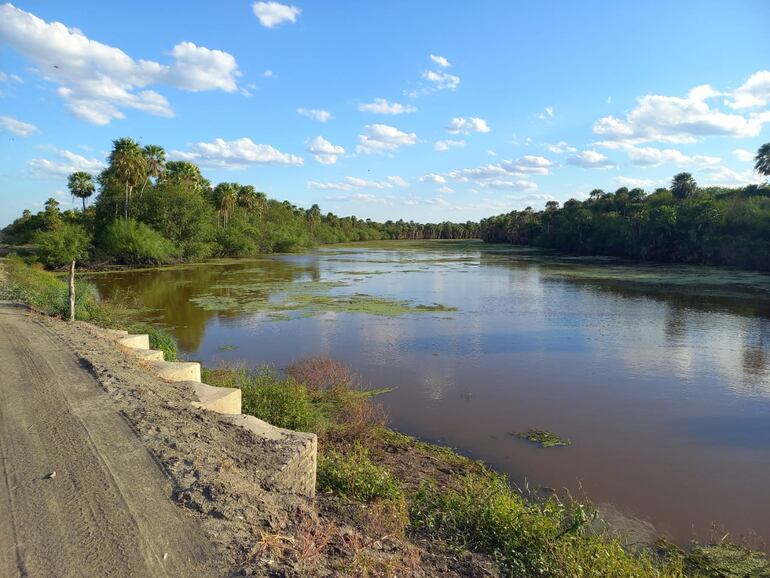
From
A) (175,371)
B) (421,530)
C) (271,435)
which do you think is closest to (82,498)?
(271,435)

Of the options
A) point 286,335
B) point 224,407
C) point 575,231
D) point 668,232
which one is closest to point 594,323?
point 286,335

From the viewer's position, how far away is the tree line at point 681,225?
50.1 meters

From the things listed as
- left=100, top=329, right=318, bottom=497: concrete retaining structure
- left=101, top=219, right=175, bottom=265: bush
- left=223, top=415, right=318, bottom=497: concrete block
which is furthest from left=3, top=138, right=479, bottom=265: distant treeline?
left=223, top=415, right=318, bottom=497: concrete block

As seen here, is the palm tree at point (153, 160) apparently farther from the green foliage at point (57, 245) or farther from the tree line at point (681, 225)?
the tree line at point (681, 225)

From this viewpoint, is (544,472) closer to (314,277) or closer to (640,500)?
(640,500)

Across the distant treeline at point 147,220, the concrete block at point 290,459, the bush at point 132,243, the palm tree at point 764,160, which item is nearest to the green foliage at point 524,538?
the concrete block at point 290,459

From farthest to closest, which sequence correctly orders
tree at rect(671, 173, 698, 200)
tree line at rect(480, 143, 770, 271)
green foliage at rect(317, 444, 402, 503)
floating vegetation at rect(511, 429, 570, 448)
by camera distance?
tree at rect(671, 173, 698, 200) < tree line at rect(480, 143, 770, 271) < floating vegetation at rect(511, 429, 570, 448) < green foliage at rect(317, 444, 402, 503)

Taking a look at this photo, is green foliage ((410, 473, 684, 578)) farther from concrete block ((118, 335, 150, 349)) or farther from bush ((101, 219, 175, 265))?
bush ((101, 219, 175, 265))

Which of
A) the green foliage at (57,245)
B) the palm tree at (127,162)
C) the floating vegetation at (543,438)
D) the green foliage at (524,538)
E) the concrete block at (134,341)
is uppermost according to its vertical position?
the palm tree at (127,162)

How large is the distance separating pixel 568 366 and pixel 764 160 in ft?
187

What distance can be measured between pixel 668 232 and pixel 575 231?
29.2 meters

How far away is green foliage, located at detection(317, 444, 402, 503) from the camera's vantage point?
20.7 feet

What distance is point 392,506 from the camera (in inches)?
227

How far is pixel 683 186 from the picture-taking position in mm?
72625
